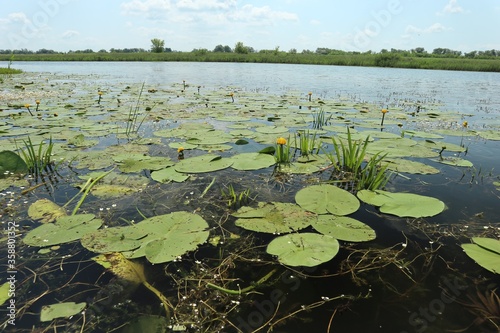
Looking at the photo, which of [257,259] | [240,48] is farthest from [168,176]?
[240,48]

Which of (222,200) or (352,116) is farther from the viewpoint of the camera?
(352,116)

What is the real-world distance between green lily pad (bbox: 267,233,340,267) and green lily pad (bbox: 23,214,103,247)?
1404 millimetres

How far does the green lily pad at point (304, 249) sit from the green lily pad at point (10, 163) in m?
3.03

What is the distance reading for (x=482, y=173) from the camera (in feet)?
11.8

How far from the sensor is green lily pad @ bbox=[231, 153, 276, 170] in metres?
3.44

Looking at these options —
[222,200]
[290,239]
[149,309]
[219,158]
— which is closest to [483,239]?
[290,239]

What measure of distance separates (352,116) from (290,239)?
5425 mm

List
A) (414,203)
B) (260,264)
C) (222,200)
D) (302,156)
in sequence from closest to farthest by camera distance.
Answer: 1. (260,264)
2. (414,203)
3. (222,200)
4. (302,156)

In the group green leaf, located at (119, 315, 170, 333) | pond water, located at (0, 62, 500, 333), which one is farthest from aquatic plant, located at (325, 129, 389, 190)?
green leaf, located at (119, 315, 170, 333)

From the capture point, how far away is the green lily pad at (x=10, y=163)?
323cm

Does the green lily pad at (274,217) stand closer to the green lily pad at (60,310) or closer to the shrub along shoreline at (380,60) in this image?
the green lily pad at (60,310)

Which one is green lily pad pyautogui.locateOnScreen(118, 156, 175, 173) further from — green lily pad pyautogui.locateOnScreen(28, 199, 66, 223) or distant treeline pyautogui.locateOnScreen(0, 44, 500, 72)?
distant treeline pyautogui.locateOnScreen(0, 44, 500, 72)

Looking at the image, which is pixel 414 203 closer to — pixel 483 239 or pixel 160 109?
pixel 483 239

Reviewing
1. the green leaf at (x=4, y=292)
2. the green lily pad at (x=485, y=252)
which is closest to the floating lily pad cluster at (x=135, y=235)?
the green leaf at (x=4, y=292)
